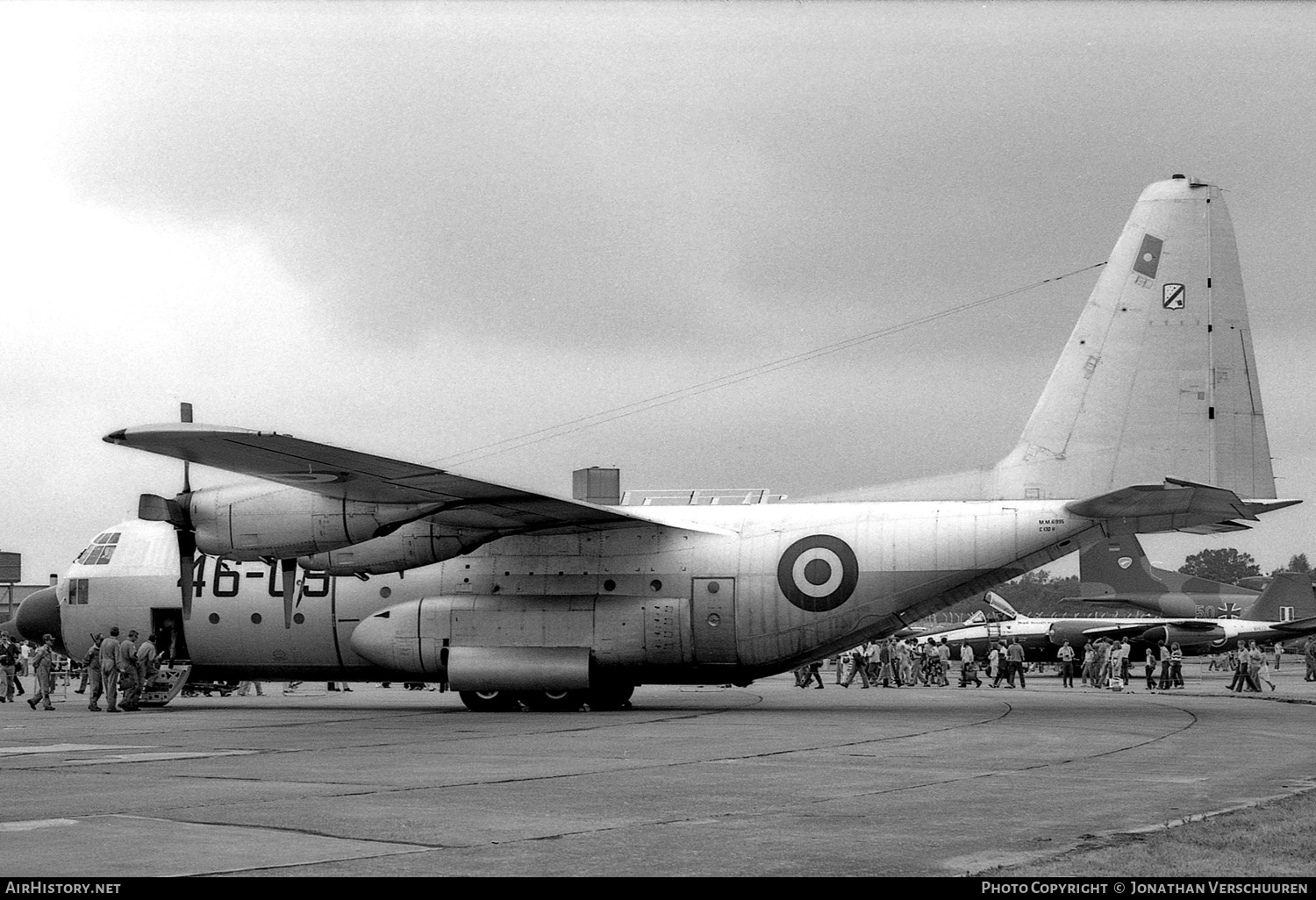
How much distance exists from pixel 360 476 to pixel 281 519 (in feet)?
6.54

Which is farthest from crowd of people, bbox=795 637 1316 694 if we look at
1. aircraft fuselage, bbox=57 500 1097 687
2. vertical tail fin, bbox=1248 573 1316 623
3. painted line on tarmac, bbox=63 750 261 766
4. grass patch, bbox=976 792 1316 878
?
grass patch, bbox=976 792 1316 878

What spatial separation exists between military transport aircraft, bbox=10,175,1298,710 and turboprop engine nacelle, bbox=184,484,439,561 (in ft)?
0.10

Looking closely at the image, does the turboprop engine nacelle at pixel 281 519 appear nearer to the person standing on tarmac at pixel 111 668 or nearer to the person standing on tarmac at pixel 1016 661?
the person standing on tarmac at pixel 111 668

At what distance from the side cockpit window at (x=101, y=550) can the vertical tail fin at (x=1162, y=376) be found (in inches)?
645

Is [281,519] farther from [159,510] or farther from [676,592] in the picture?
[676,592]

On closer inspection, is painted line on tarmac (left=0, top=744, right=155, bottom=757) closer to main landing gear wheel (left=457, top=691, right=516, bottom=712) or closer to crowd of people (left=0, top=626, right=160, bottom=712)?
main landing gear wheel (left=457, top=691, right=516, bottom=712)

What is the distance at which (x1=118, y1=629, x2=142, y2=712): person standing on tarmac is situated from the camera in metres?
24.2

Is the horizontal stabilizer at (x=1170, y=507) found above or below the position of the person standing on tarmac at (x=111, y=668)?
above

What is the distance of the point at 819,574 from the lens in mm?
22078

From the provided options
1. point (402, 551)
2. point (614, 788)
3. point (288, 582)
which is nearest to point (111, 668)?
point (288, 582)

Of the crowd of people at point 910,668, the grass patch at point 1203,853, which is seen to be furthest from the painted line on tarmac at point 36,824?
the crowd of people at point 910,668

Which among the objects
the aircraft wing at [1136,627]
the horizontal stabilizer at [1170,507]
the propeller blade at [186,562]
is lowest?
the aircraft wing at [1136,627]

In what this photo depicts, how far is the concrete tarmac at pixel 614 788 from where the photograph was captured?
8.10 meters

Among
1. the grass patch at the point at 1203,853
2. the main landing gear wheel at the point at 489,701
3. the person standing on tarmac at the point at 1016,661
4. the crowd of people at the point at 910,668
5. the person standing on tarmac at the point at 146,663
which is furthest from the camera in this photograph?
the crowd of people at the point at 910,668
